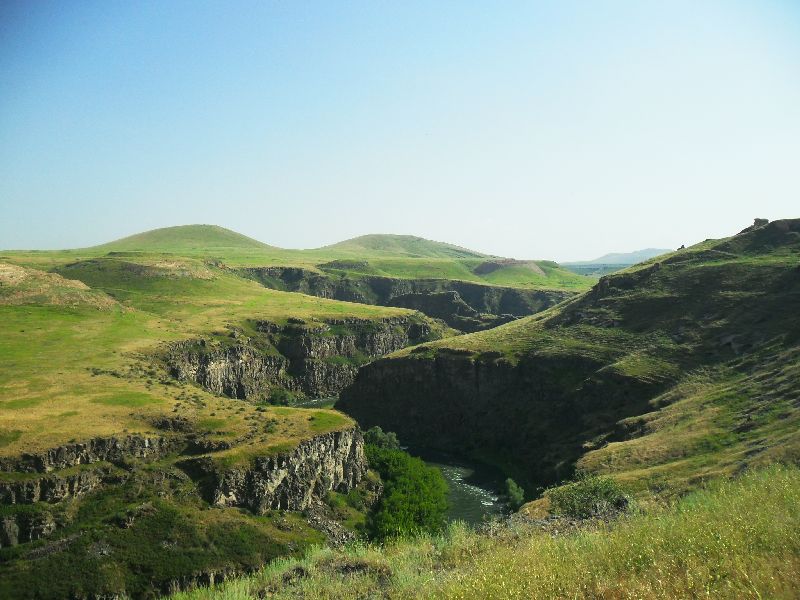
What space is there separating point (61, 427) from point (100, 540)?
Answer: 26740mm

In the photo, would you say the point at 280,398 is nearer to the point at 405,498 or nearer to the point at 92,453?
the point at 92,453

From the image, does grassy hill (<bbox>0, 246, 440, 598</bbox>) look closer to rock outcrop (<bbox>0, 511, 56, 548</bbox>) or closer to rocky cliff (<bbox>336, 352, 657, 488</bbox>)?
rock outcrop (<bbox>0, 511, 56, 548</bbox>)

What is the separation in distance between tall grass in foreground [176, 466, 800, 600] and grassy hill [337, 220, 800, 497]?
38064 mm

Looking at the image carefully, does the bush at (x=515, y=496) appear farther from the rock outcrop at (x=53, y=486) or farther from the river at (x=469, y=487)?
the rock outcrop at (x=53, y=486)

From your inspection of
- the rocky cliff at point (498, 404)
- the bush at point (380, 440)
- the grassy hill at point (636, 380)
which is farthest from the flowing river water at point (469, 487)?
the bush at point (380, 440)

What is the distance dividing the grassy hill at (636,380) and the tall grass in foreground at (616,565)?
38.1 meters

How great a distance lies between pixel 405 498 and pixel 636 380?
171 ft

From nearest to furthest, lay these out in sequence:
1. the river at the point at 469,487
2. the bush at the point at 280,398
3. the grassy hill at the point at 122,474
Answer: the grassy hill at the point at 122,474 < the river at the point at 469,487 < the bush at the point at 280,398

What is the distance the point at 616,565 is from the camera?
55.5 ft

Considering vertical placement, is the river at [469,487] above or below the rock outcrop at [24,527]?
below

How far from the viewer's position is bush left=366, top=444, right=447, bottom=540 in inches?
3364

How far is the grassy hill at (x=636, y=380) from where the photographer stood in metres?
74.6

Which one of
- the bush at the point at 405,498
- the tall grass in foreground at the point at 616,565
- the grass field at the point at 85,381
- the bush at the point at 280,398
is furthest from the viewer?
the bush at the point at 280,398

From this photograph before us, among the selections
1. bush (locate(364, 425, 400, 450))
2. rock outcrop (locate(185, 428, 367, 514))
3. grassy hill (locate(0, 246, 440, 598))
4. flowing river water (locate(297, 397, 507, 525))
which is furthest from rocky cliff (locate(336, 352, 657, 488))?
grassy hill (locate(0, 246, 440, 598))
